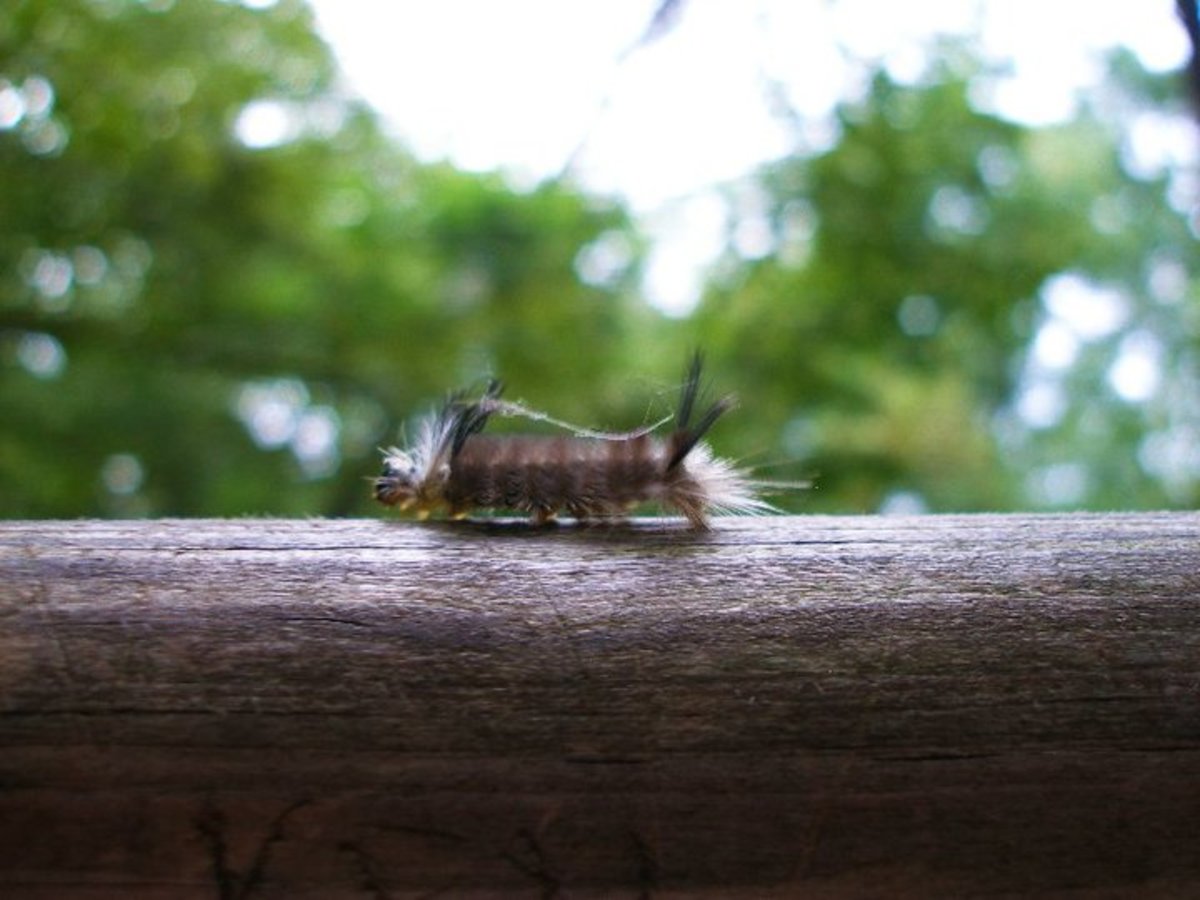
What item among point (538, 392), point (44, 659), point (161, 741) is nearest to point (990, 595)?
point (161, 741)

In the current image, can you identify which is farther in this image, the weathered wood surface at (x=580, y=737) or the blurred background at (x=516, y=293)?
the blurred background at (x=516, y=293)

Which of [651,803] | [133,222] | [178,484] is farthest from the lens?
[178,484]

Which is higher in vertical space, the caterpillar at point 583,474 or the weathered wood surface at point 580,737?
the caterpillar at point 583,474

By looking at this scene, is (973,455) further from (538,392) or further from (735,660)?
(735,660)

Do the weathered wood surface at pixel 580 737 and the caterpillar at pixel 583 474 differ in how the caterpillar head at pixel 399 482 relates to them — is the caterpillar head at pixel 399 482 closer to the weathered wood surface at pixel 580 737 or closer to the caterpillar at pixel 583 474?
the caterpillar at pixel 583 474

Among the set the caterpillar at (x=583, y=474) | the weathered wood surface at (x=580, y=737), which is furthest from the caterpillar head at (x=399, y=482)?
the weathered wood surface at (x=580, y=737)

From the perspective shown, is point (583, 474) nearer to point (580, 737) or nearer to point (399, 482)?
point (399, 482)
